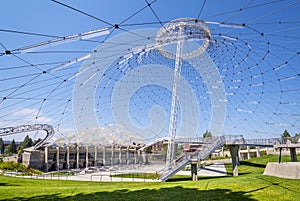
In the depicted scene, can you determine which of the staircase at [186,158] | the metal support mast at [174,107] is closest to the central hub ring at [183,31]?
the metal support mast at [174,107]

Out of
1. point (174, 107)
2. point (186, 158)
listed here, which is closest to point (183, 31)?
point (174, 107)

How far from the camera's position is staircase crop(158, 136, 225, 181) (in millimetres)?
30225

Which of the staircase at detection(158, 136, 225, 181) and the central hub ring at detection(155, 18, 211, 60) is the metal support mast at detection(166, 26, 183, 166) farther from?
the central hub ring at detection(155, 18, 211, 60)

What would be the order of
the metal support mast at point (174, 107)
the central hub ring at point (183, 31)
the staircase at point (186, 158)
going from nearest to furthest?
the central hub ring at point (183, 31)
the staircase at point (186, 158)
the metal support mast at point (174, 107)

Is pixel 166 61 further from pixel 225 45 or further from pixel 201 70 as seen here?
pixel 225 45

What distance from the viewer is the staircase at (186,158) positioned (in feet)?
99.2

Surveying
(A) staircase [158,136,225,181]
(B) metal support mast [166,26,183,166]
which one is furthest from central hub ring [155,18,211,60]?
(A) staircase [158,136,225,181]

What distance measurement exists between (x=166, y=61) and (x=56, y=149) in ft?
141

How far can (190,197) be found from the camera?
12125 millimetres

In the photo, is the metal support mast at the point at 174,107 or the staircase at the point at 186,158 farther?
the metal support mast at the point at 174,107

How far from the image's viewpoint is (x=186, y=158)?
31688mm

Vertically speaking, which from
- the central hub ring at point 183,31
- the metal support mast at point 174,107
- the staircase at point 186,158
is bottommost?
the staircase at point 186,158

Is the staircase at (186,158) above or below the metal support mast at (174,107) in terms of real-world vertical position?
below

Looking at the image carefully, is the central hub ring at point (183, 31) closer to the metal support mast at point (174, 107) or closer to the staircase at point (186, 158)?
the metal support mast at point (174, 107)
